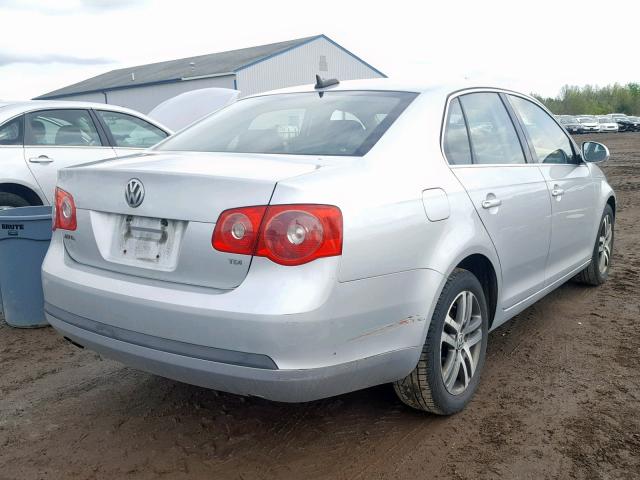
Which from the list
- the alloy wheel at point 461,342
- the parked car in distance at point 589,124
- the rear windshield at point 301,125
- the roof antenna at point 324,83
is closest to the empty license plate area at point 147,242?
the rear windshield at point 301,125

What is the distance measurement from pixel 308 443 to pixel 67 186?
5.39 ft

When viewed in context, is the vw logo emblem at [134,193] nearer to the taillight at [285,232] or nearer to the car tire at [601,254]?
the taillight at [285,232]

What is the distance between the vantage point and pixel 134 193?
2.73m

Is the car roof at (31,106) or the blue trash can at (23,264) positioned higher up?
the car roof at (31,106)

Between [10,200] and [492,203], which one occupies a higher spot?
[492,203]

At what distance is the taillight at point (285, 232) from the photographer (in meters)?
2.42

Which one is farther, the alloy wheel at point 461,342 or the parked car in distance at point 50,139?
the parked car in distance at point 50,139

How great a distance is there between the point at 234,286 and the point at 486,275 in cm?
160

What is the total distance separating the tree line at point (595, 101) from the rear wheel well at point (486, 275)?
308 ft

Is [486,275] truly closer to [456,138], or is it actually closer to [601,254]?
[456,138]

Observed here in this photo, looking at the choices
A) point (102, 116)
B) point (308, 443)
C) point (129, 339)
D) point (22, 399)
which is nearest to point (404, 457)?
point (308, 443)

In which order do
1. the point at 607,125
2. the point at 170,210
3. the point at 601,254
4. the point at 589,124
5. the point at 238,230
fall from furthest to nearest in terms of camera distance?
the point at 607,125 → the point at 589,124 → the point at 601,254 → the point at 170,210 → the point at 238,230

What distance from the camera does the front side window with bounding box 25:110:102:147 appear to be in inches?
235

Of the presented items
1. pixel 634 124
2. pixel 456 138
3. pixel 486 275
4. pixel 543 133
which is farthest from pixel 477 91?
pixel 634 124
